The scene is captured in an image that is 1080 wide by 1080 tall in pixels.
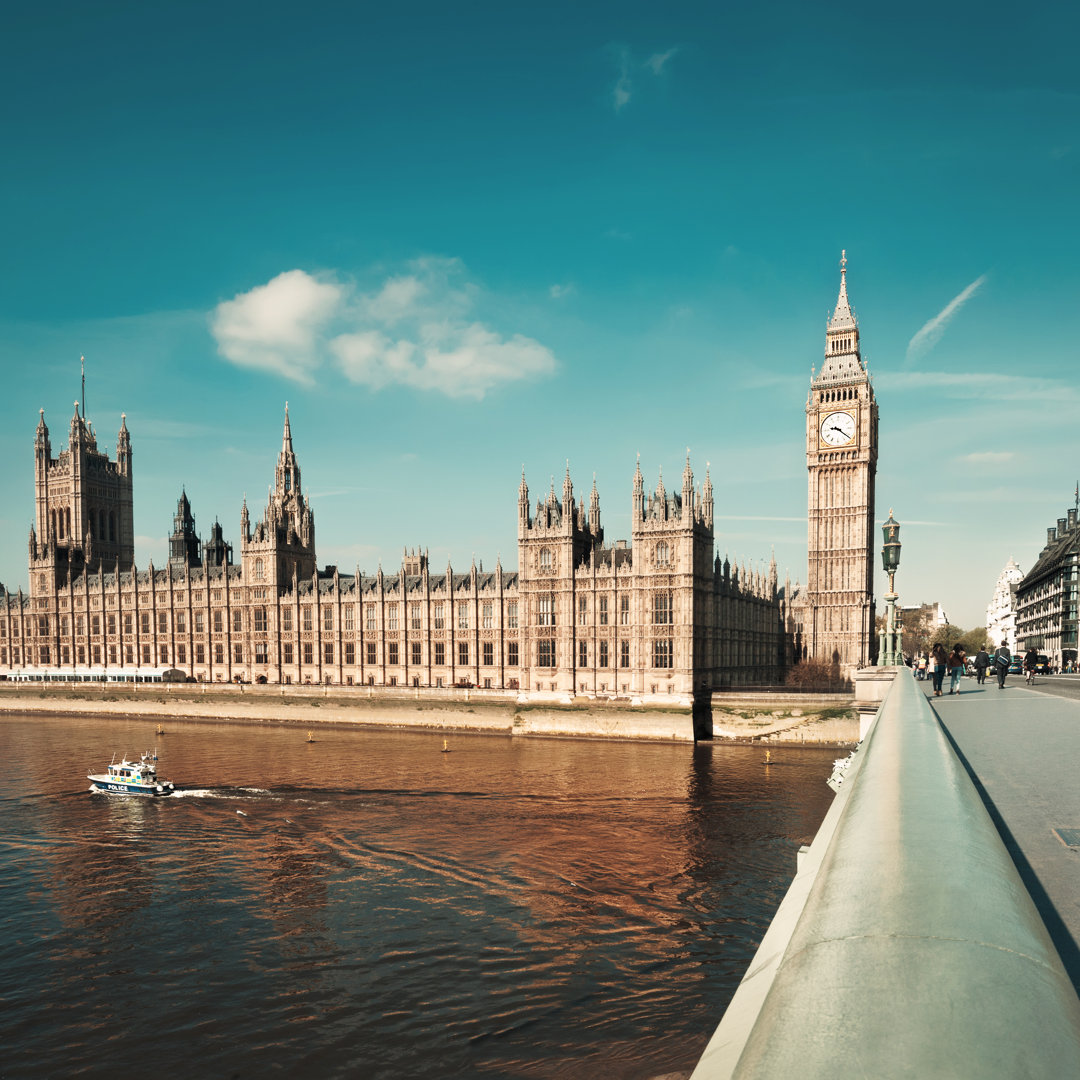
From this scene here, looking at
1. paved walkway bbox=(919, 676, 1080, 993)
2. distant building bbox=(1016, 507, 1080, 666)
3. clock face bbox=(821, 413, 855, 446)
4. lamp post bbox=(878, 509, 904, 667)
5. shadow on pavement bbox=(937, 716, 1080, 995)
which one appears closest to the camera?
shadow on pavement bbox=(937, 716, 1080, 995)

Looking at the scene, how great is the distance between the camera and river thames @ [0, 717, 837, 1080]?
65.9ft

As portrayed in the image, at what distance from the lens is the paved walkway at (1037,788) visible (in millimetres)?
7164

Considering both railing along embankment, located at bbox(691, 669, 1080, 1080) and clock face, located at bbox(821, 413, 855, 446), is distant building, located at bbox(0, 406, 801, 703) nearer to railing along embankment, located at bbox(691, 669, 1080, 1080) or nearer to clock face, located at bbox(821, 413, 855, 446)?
clock face, located at bbox(821, 413, 855, 446)

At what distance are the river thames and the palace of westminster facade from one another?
81.6 feet

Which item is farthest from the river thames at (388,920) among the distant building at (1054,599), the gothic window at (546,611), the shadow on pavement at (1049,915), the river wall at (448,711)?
the distant building at (1054,599)

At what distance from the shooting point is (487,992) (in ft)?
74.0

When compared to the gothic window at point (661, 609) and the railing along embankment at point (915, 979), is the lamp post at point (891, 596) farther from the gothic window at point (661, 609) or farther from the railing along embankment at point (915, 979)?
the gothic window at point (661, 609)

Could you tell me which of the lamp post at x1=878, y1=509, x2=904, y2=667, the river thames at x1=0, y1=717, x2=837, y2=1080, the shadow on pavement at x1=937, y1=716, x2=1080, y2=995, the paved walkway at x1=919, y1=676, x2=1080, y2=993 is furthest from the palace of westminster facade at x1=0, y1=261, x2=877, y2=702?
the shadow on pavement at x1=937, y1=716, x2=1080, y2=995

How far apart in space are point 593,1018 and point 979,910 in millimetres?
20497

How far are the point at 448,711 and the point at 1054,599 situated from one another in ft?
317

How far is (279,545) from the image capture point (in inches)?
4028

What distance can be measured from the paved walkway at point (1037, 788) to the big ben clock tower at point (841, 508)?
243 ft

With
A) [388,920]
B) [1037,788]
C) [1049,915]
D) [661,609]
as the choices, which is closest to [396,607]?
[661,609]

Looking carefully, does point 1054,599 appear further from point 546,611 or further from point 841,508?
point 546,611
